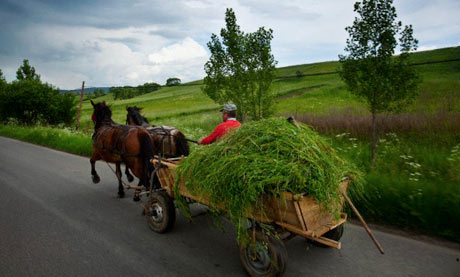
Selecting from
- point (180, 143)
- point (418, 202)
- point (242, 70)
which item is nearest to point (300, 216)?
point (418, 202)

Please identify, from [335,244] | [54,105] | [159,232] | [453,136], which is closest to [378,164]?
[453,136]

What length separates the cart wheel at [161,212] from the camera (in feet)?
13.6

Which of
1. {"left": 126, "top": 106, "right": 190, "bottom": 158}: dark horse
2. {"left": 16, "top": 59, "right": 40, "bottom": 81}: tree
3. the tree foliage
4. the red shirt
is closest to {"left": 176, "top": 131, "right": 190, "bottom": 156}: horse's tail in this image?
{"left": 126, "top": 106, "right": 190, "bottom": 158}: dark horse

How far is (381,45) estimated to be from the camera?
739cm

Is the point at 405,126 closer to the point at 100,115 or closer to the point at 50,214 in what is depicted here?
the point at 100,115

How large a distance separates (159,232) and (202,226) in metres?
0.69

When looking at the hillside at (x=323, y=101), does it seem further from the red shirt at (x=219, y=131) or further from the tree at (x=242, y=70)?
the red shirt at (x=219, y=131)

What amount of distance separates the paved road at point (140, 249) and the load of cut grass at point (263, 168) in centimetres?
96

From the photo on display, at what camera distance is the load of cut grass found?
266cm

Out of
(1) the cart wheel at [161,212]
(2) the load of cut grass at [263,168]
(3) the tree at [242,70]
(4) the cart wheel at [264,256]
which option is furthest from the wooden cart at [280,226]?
(3) the tree at [242,70]

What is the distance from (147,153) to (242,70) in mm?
6464

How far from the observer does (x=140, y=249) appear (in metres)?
3.82

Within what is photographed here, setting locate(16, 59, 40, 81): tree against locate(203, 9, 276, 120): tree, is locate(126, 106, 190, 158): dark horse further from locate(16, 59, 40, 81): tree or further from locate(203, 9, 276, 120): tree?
locate(16, 59, 40, 81): tree

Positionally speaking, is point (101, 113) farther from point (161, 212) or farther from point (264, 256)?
point (264, 256)
